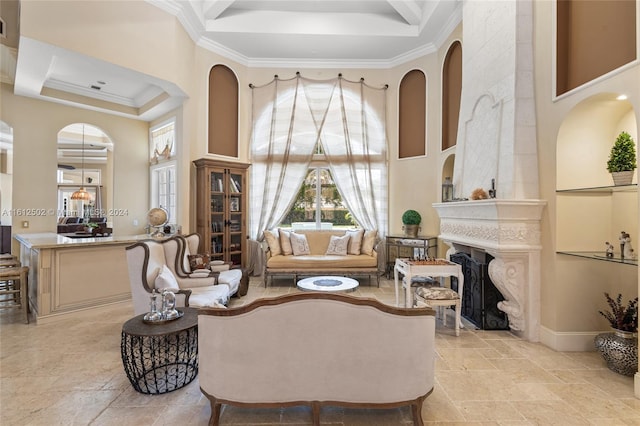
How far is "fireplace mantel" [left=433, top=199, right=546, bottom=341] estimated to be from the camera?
3.24 metres

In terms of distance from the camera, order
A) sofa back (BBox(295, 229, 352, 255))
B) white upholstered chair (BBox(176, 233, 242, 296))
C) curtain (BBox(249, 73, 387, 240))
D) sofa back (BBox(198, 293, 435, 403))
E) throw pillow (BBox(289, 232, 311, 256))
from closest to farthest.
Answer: sofa back (BBox(198, 293, 435, 403)) → white upholstered chair (BBox(176, 233, 242, 296)) → throw pillow (BBox(289, 232, 311, 256)) → sofa back (BBox(295, 229, 352, 255)) → curtain (BBox(249, 73, 387, 240))

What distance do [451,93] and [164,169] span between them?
17.8ft

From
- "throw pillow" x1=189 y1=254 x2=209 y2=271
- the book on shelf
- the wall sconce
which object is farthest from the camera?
the book on shelf

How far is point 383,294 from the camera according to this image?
507 cm

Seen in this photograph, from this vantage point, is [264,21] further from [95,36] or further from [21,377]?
[21,377]

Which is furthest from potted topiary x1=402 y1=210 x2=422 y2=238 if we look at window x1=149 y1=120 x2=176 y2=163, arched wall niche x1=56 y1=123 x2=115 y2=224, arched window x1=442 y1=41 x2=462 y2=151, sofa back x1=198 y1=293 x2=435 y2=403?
arched wall niche x1=56 y1=123 x2=115 y2=224

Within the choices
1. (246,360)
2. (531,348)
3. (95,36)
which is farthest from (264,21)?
(531,348)

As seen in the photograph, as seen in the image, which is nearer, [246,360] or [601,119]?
[246,360]

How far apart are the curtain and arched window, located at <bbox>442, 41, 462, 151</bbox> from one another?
1228 mm

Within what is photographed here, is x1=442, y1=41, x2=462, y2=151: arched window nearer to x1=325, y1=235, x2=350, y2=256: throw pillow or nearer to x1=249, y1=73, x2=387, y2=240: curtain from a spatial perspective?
x1=249, y1=73, x2=387, y2=240: curtain

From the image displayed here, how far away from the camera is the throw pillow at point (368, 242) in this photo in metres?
5.88

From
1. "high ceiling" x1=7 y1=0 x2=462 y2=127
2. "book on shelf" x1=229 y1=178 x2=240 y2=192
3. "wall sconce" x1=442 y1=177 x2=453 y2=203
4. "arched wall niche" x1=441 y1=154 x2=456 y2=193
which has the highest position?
"high ceiling" x1=7 y1=0 x2=462 y2=127

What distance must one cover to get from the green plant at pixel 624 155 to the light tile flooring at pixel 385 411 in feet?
5.69

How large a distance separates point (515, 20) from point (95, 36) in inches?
194
